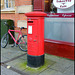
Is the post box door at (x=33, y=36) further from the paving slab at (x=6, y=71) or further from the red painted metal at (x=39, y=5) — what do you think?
the red painted metal at (x=39, y=5)

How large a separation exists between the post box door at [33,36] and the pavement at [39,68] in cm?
58

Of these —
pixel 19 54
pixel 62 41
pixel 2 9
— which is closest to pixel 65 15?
pixel 62 41

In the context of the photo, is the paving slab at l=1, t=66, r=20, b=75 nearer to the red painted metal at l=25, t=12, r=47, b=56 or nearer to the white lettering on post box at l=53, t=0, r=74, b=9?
the red painted metal at l=25, t=12, r=47, b=56

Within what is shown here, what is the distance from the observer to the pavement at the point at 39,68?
3816 millimetres

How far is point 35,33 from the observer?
3.86 m

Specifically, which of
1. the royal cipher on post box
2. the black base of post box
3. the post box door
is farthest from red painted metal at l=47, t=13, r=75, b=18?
the black base of post box

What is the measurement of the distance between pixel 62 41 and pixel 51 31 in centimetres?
66

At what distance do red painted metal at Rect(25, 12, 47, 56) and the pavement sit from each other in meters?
0.53

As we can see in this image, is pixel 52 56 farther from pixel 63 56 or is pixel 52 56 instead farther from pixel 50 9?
pixel 50 9

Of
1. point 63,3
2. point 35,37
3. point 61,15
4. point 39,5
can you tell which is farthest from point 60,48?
point 39,5

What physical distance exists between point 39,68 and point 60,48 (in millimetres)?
1320

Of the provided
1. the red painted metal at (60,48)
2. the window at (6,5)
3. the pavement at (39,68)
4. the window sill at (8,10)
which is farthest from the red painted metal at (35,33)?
the window at (6,5)

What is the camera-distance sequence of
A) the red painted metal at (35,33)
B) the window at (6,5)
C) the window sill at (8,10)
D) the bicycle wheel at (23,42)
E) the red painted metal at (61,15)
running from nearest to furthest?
the red painted metal at (35,33) → the red painted metal at (61,15) → the bicycle wheel at (23,42) → the window sill at (8,10) → the window at (6,5)

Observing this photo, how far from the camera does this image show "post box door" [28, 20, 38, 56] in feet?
12.6
